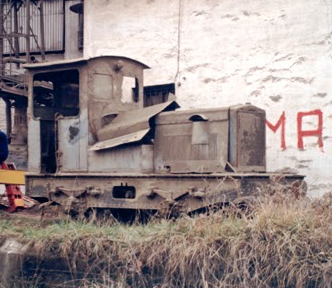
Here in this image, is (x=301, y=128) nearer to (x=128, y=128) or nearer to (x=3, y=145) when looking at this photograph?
(x=128, y=128)

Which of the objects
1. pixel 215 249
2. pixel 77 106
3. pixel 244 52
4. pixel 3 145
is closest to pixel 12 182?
pixel 77 106

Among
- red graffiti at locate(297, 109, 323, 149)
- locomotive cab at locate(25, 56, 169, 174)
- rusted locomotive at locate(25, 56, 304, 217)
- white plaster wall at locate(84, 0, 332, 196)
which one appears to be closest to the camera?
rusted locomotive at locate(25, 56, 304, 217)

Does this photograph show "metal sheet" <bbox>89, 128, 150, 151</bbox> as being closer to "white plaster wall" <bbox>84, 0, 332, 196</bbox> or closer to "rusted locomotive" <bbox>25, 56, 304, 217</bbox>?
"rusted locomotive" <bbox>25, 56, 304, 217</bbox>

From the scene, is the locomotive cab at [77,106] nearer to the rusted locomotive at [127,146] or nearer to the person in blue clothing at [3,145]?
the rusted locomotive at [127,146]

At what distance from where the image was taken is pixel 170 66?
1197 cm

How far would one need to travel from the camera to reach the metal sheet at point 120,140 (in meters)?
8.71

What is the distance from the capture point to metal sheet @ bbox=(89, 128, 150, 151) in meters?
8.71

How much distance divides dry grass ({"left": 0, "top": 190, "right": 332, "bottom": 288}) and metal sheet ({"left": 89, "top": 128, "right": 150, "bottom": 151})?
1896mm

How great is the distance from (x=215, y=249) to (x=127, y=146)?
3.28 meters

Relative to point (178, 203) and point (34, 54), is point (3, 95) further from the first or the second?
point (178, 203)

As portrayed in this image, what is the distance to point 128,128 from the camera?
8.96 meters

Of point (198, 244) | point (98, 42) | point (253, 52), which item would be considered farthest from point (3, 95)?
point (198, 244)

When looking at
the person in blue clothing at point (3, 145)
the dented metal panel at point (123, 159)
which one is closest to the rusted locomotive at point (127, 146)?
the dented metal panel at point (123, 159)

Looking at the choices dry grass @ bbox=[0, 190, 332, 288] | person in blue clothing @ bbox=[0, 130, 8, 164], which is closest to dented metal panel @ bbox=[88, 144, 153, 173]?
person in blue clothing @ bbox=[0, 130, 8, 164]
